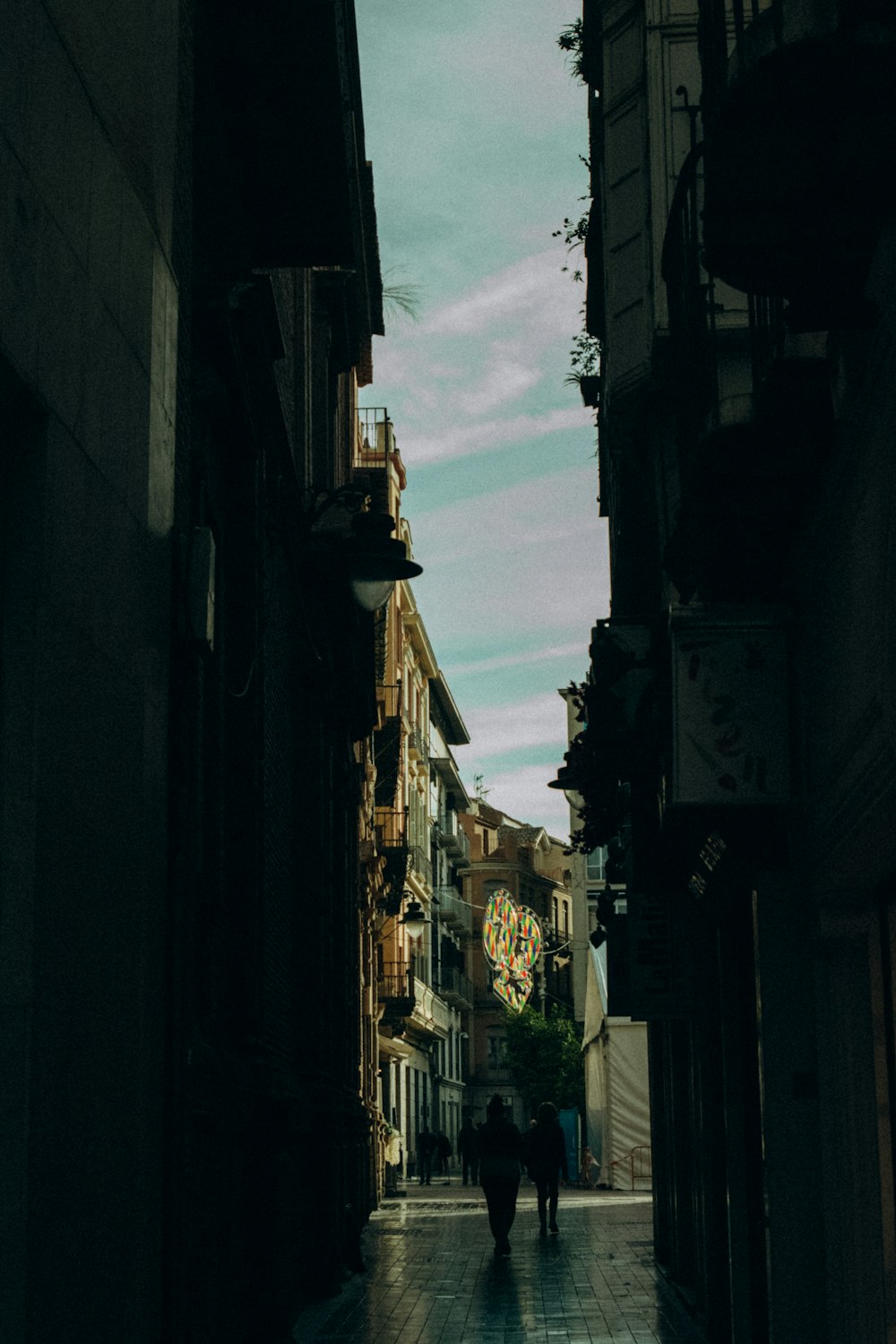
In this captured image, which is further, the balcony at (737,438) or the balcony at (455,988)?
the balcony at (455,988)

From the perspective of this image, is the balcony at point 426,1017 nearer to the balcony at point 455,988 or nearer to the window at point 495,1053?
the balcony at point 455,988

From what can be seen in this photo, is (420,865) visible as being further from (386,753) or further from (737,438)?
(737,438)

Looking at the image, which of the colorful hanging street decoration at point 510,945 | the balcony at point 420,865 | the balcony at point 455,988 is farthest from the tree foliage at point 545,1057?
the colorful hanging street decoration at point 510,945

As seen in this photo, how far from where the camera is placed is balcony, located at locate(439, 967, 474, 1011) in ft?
240

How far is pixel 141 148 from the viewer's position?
841 centimetres

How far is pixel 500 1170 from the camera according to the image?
21641 millimetres

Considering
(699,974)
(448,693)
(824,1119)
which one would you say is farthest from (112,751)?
(448,693)

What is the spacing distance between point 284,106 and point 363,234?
11551 millimetres

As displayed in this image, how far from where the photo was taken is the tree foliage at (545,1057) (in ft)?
224

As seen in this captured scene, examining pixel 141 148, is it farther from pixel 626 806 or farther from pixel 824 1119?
pixel 626 806

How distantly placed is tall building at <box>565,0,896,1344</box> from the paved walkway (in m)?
0.77

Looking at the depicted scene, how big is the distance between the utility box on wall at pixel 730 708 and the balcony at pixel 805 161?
9.35 feet

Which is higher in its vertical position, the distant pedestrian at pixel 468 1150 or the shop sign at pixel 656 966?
the shop sign at pixel 656 966

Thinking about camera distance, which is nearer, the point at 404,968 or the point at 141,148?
the point at 141,148
